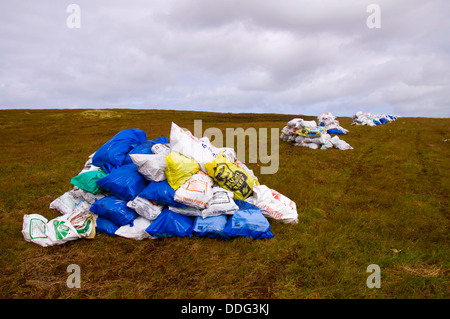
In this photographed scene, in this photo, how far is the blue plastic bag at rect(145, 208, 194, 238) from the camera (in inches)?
126

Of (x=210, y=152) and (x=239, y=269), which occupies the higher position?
(x=210, y=152)

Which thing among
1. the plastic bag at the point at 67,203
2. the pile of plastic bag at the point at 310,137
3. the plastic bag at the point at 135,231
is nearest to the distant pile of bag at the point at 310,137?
the pile of plastic bag at the point at 310,137

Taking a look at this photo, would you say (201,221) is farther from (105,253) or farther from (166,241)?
(105,253)

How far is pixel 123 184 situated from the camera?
3.42 meters

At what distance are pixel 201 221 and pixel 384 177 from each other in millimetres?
5236

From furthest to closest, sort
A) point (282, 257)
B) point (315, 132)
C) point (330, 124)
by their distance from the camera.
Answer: point (330, 124) → point (315, 132) → point (282, 257)

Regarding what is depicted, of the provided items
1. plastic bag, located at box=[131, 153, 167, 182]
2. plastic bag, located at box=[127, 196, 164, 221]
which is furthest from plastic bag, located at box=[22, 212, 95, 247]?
plastic bag, located at box=[131, 153, 167, 182]

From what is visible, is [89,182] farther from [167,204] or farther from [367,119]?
[367,119]

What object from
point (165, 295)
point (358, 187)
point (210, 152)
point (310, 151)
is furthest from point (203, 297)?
point (310, 151)

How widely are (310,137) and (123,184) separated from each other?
319 inches

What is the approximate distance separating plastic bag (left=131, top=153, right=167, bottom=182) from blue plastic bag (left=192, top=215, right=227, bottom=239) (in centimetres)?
94

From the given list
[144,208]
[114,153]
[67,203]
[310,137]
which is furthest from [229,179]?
[310,137]

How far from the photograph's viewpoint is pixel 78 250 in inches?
120

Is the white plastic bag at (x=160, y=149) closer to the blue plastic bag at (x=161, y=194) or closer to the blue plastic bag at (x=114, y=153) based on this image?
the blue plastic bag at (x=114, y=153)
